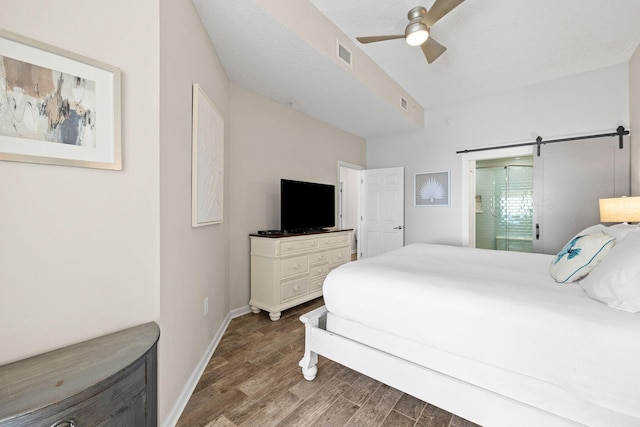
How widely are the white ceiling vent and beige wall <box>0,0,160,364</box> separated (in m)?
1.63

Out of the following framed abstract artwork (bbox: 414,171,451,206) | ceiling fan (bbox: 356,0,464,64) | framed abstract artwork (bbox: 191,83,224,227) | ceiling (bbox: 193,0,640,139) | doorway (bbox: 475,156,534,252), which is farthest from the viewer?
doorway (bbox: 475,156,534,252)

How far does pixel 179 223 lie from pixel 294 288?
1698 millimetres

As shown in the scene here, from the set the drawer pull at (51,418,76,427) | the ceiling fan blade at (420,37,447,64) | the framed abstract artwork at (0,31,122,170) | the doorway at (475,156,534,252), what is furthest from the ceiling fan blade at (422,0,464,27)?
the doorway at (475,156,534,252)

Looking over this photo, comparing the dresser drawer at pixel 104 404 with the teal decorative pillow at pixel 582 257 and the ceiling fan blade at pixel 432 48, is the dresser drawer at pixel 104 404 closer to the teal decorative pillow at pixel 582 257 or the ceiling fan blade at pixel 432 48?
the teal decorative pillow at pixel 582 257

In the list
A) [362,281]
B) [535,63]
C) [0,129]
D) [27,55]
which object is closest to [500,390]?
[362,281]

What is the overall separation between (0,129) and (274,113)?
2636 mm

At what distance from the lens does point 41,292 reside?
3.14 ft

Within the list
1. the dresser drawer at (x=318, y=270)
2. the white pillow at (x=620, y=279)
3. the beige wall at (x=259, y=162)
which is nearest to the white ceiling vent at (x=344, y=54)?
the beige wall at (x=259, y=162)

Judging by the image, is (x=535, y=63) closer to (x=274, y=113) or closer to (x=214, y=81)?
(x=274, y=113)

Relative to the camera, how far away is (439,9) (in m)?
1.85

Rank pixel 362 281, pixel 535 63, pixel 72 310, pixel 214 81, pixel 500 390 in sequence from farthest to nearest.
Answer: pixel 535 63, pixel 214 81, pixel 362 281, pixel 500 390, pixel 72 310

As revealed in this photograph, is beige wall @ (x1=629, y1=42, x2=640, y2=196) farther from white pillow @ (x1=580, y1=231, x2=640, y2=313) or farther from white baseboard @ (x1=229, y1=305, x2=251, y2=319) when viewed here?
white baseboard @ (x1=229, y1=305, x2=251, y2=319)

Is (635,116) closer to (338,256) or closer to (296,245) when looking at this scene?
(338,256)

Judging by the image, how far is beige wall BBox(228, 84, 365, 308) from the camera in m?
2.84
